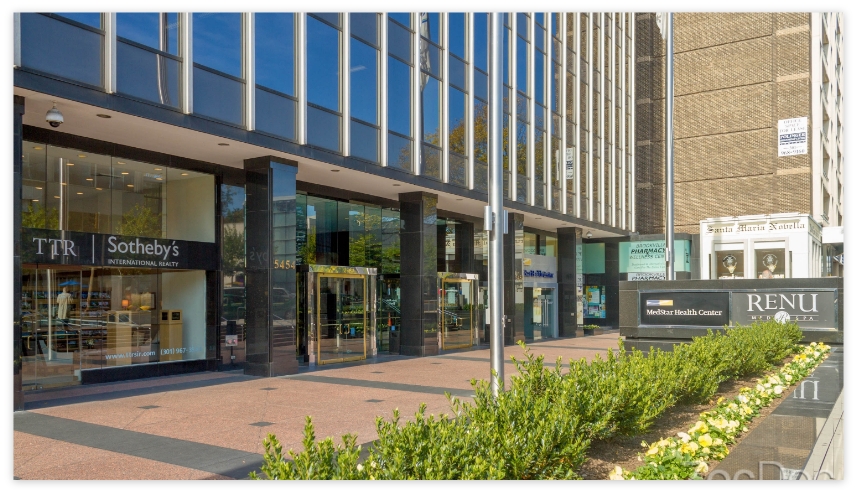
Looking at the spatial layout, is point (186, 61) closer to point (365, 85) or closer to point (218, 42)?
point (218, 42)

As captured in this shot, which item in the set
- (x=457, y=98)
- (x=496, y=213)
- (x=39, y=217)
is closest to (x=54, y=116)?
(x=39, y=217)

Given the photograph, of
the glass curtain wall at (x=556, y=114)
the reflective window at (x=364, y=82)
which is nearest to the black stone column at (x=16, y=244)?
the reflective window at (x=364, y=82)

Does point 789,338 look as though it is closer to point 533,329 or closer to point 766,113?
point 533,329

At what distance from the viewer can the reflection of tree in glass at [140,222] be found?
53.4 ft

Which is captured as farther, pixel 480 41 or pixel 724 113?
pixel 724 113

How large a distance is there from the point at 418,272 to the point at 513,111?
24.6 ft

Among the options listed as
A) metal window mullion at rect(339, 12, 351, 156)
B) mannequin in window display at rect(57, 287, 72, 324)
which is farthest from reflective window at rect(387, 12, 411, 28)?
mannequin in window display at rect(57, 287, 72, 324)

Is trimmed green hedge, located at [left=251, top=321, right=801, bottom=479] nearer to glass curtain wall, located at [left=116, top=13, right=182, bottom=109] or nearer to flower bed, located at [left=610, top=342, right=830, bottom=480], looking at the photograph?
flower bed, located at [left=610, top=342, right=830, bottom=480]

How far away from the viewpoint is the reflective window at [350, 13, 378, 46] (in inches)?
728

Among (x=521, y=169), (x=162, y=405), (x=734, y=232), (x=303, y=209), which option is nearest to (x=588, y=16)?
(x=521, y=169)

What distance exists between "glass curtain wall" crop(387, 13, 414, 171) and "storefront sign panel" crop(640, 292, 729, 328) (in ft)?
25.9

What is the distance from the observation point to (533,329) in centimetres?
3238

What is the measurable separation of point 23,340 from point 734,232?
112 ft

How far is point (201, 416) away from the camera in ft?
36.9
